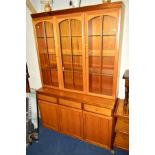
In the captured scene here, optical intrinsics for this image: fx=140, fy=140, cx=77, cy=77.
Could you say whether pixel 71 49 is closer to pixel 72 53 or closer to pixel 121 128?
pixel 72 53

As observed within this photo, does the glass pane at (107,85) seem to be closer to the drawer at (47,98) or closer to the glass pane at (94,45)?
the glass pane at (94,45)

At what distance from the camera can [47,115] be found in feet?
8.93

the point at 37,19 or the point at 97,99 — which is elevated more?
the point at 37,19

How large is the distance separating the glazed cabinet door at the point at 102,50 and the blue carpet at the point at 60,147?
36.6 inches

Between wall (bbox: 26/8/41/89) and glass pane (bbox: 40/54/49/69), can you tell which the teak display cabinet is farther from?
wall (bbox: 26/8/41/89)

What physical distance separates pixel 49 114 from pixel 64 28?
5.25 ft

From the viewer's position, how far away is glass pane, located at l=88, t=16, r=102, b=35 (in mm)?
2024

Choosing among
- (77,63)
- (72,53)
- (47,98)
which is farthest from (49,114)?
(72,53)

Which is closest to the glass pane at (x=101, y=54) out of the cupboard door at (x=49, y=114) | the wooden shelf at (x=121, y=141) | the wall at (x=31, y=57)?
the wooden shelf at (x=121, y=141)

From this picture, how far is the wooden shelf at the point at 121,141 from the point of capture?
214 cm
